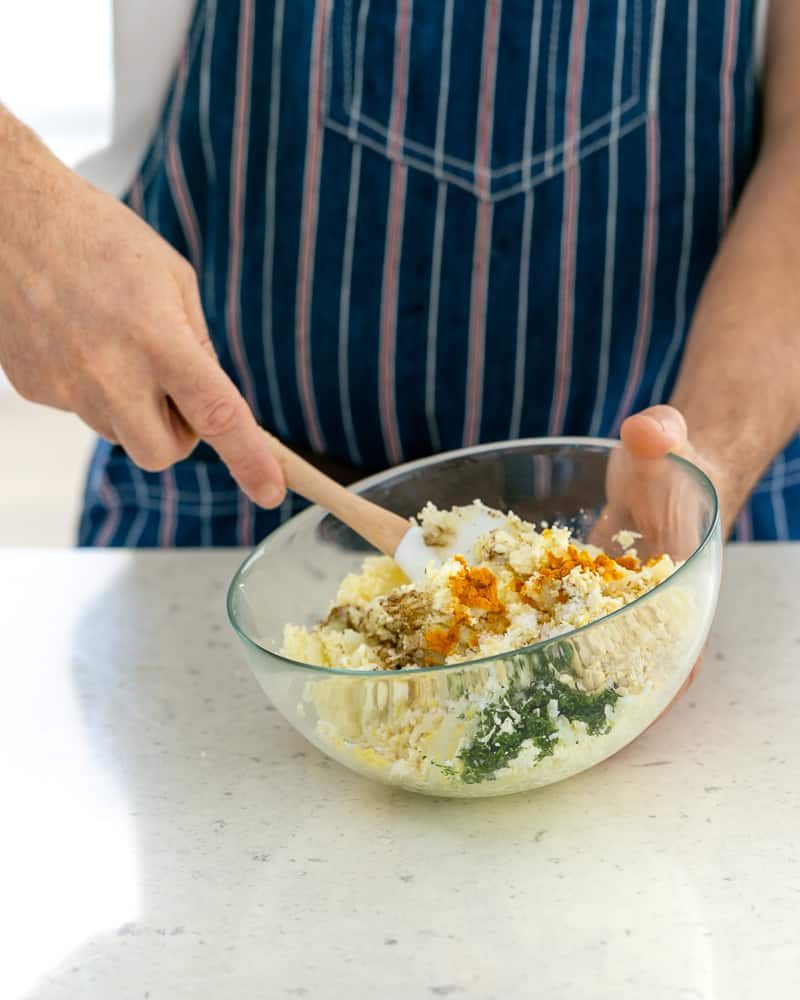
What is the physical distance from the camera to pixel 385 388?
1.25 metres

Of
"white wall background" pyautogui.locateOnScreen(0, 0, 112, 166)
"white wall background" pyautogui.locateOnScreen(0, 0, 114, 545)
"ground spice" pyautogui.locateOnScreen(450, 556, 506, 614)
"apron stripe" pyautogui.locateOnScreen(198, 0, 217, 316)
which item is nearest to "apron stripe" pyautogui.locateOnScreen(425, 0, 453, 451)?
"apron stripe" pyautogui.locateOnScreen(198, 0, 217, 316)

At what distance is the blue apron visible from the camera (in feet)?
3.81

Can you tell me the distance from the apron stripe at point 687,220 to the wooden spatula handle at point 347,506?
1.47ft

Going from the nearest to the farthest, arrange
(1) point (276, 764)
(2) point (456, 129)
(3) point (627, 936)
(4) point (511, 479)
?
(3) point (627, 936)
(1) point (276, 764)
(4) point (511, 479)
(2) point (456, 129)

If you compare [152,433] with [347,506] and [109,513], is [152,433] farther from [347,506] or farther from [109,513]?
[109,513]

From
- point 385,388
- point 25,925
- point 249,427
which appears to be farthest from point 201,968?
point 385,388

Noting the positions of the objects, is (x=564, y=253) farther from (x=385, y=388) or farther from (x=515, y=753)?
(x=515, y=753)

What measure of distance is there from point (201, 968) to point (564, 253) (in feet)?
2.55

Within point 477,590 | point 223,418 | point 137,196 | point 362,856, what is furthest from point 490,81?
point 362,856

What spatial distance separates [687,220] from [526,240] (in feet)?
0.53

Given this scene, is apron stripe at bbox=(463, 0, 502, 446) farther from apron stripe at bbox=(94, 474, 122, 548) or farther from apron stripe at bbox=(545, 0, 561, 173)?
apron stripe at bbox=(94, 474, 122, 548)

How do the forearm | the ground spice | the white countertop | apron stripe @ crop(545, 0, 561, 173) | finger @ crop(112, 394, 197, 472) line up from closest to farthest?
1. the white countertop
2. the ground spice
3. finger @ crop(112, 394, 197, 472)
4. the forearm
5. apron stripe @ crop(545, 0, 561, 173)

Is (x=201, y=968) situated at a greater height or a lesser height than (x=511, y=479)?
lesser

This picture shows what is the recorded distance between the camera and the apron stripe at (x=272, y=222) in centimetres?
117
